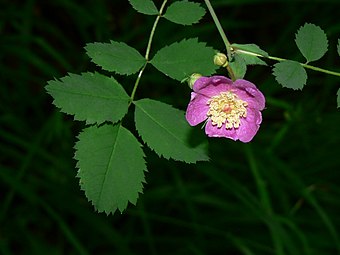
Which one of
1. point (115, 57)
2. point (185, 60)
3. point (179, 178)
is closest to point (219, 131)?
point (185, 60)

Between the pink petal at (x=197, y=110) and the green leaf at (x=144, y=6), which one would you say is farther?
the green leaf at (x=144, y=6)

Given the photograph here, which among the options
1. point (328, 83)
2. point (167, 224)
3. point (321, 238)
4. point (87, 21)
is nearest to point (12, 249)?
point (167, 224)

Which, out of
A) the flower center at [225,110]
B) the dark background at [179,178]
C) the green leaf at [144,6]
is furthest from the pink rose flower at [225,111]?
the dark background at [179,178]

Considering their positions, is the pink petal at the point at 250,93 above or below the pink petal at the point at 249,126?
above

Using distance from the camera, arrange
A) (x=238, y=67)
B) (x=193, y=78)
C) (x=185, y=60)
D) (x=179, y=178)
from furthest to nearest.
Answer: (x=179, y=178)
(x=185, y=60)
(x=193, y=78)
(x=238, y=67)

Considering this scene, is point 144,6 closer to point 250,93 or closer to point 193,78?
point 193,78

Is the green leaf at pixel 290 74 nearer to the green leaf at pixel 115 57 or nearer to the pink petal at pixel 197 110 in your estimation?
the pink petal at pixel 197 110

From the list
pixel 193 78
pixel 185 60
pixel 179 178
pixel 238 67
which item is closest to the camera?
pixel 238 67
